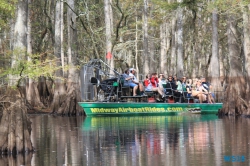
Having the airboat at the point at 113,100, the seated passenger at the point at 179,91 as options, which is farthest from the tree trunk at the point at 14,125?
the seated passenger at the point at 179,91

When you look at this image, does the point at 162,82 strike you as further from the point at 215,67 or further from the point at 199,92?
the point at 215,67

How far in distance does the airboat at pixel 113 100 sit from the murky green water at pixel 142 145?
5.81 meters

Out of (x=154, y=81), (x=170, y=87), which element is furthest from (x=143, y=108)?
(x=170, y=87)

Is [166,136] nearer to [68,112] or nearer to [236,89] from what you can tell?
[236,89]

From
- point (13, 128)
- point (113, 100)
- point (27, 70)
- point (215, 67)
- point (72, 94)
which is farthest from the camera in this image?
point (72, 94)

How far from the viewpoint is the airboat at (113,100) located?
29500 millimetres

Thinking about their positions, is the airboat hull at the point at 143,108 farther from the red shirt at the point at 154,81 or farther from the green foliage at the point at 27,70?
the green foliage at the point at 27,70

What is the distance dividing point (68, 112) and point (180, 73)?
7875mm

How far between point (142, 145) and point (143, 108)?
1370 cm

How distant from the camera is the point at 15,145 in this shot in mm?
15203

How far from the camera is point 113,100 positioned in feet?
98.5

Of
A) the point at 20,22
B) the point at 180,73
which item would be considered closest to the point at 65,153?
the point at 20,22

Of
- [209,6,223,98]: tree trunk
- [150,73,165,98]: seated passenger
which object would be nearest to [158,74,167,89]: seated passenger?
[150,73,165,98]: seated passenger

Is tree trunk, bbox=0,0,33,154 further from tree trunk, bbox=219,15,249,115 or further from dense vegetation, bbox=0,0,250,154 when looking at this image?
tree trunk, bbox=219,15,249,115
